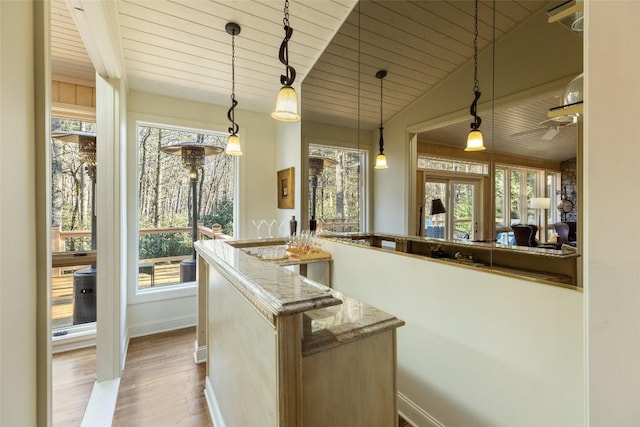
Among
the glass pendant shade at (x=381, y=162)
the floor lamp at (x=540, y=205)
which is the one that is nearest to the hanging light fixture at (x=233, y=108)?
the glass pendant shade at (x=381, y=162)

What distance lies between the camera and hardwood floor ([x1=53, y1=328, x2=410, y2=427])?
192 cm

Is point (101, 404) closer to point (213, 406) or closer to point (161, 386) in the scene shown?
point (161, 386)

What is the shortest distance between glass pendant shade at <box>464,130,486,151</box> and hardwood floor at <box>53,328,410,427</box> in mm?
1785

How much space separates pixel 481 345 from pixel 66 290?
13.7 ft

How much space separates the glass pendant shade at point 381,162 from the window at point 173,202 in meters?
2.23

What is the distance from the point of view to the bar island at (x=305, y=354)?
2.76ft

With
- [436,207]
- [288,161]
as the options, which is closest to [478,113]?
[436,207]

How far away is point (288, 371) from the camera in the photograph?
32.9 inches

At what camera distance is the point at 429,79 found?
1.81 meters

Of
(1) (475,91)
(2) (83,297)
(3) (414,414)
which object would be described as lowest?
(3) (414,414)

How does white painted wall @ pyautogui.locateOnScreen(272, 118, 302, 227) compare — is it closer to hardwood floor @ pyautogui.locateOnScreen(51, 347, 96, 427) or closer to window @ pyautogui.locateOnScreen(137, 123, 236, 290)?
window @ pyautogui.locateOnScreen(137, 123, 236, 290)
